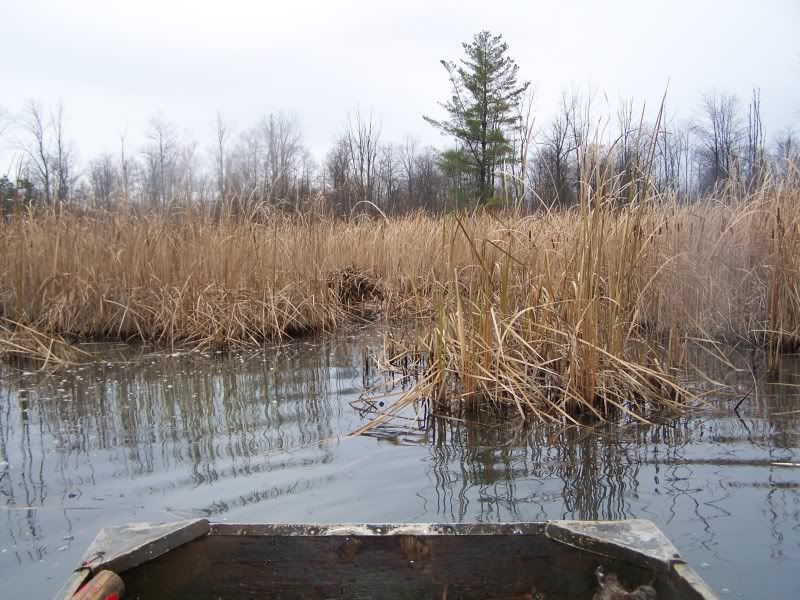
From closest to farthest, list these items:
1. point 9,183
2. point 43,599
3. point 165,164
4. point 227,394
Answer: point 43,599
point 227,394
point 9,183
point 165,164

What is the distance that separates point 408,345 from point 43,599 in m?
3.08

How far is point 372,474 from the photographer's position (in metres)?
2.52

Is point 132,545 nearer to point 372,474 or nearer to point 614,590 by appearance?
point 614,590

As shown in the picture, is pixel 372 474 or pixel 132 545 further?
pixel 372 474

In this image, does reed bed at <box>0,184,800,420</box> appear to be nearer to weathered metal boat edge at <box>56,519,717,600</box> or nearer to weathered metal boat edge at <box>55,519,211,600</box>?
weathered metal boat edge at <box>56,519,717,600</box>

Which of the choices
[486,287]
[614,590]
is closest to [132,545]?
[614,590]

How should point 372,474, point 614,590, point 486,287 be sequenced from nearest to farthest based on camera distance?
point 614,590, point 372,474, point 486,287

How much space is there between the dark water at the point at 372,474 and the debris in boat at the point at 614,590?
1.40 feet

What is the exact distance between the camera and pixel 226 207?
20.2 feet

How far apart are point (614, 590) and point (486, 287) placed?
6.48ft

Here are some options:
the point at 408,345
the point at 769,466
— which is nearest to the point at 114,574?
the point at 769,466

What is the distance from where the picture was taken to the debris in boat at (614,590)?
4.34ft

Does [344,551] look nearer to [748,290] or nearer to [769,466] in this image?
[769,466]

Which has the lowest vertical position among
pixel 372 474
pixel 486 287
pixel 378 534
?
pixel 372 474
